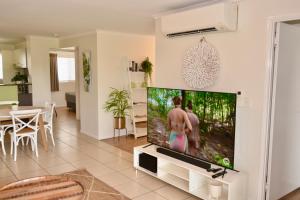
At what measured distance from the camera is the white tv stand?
2574 mm

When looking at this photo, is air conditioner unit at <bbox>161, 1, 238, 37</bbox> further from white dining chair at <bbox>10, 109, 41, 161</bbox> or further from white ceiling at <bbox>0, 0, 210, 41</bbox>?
white dining chair at <bbox>10, 109, 41, 161</bbox>

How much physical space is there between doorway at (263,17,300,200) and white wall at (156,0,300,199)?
10cm

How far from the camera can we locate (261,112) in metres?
2.58

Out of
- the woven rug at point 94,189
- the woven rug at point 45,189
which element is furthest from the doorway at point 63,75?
the woven rug at point 45,189

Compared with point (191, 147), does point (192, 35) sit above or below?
above

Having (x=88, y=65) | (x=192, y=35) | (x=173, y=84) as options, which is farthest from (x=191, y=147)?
(x=88, y=65)

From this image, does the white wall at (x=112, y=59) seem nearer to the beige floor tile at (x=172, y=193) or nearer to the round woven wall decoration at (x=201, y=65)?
the round woven wall decoration at (x=201, y=65)

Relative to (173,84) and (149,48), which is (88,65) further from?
(173,84)

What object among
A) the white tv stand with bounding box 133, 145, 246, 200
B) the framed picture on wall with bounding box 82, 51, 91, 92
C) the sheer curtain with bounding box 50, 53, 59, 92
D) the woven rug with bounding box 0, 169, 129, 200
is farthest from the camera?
the sheer curtain with bounding box 50, 53, 59, 92

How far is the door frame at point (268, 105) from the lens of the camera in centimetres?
247

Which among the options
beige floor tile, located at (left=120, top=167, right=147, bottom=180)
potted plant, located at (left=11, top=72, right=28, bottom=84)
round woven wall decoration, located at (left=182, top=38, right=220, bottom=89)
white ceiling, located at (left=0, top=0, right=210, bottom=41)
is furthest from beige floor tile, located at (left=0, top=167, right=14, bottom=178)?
potted plant, located at (left=11, top=72, right=28, bottom=84)

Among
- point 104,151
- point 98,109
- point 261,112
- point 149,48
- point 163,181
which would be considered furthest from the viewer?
point 149,48

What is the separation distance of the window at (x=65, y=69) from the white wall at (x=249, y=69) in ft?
26.4

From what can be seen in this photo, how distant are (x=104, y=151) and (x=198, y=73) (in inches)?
95.6
